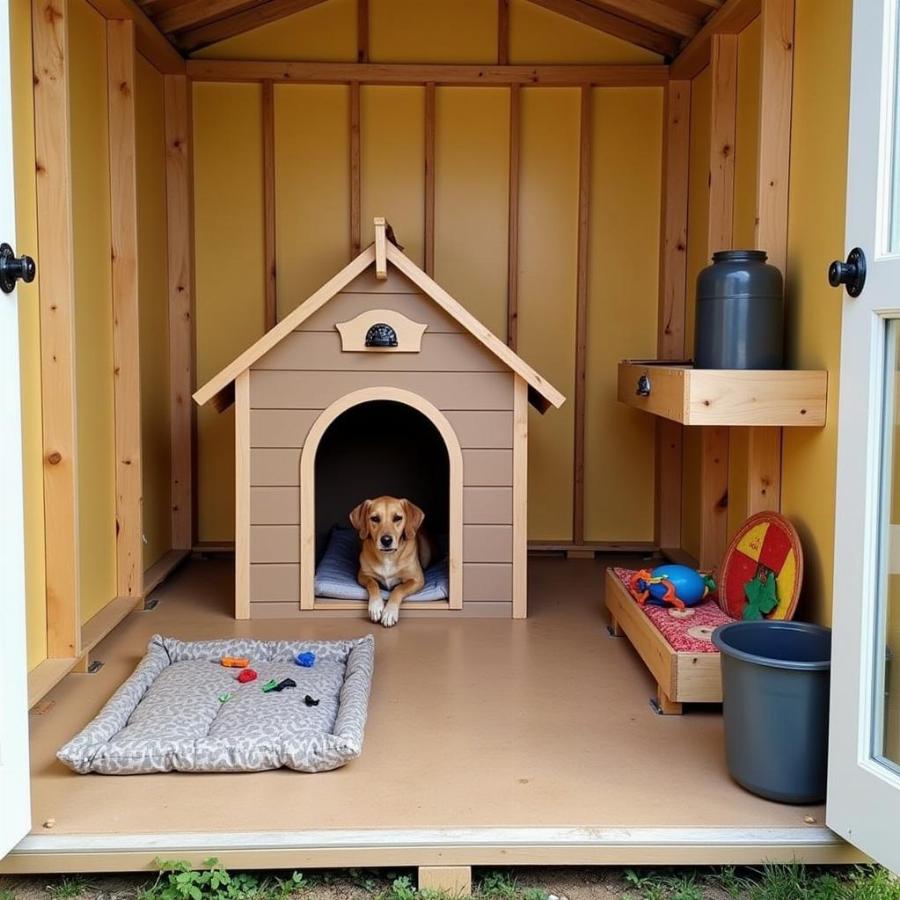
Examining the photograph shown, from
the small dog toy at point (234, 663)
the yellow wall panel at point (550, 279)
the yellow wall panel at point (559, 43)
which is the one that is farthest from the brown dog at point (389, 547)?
the yellow wall panel at point (559, 43)

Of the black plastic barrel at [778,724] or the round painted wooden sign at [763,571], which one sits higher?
the round painted wooden sign at [763,571]

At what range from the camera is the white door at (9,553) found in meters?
2.32

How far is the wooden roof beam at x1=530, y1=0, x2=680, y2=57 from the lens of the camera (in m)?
5.77

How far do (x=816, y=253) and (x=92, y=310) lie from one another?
2866 mm

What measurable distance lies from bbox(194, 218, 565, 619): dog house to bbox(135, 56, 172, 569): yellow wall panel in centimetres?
90

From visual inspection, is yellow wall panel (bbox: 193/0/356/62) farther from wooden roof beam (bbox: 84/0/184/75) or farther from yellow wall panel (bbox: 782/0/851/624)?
yellow wall panel (bbox: 782/0/851/624)

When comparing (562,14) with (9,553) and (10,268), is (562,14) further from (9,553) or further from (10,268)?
(9,553)

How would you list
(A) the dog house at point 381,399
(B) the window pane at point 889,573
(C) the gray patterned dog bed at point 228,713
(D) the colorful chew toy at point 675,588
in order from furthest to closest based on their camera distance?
1. (A) the dog house at point 381,399
2. (D) the colorful chew toy at point 675,588
3. (C) the gray patterned dog bed at point 228,713
4. (B) the window pane at point 889,573

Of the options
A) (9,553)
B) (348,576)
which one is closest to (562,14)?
(348,576)

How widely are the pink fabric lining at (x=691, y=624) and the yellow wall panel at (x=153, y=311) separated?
2.71 m

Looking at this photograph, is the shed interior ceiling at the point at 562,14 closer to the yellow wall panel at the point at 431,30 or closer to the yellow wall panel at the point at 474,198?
the yellow wall panel at the point at 431,30

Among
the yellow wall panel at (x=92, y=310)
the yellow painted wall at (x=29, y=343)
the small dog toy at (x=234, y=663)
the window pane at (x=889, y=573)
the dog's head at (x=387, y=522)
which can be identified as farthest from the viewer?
the dog's head at (x=387, y=522)

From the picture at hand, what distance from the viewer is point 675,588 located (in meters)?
3.95

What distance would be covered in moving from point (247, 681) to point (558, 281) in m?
3.34
